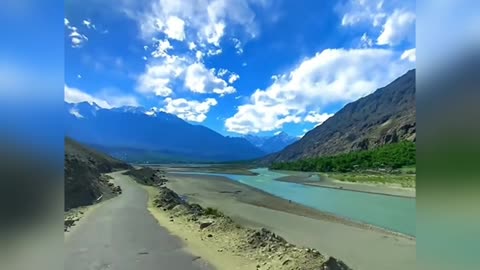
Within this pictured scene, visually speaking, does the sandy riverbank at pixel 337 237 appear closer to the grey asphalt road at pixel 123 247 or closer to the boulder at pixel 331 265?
the boulder at pixel 331 265

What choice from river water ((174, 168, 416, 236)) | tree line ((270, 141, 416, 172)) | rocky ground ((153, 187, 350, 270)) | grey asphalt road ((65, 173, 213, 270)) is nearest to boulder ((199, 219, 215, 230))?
rocky ground ((153, 187, 350, 270))

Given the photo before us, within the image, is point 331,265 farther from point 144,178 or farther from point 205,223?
point 144,178

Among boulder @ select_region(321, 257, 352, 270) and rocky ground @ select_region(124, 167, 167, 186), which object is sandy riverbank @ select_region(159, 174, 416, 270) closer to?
boulder @ select_region(321, 257, 352, 270)

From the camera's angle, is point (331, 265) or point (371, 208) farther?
point (371, 208)

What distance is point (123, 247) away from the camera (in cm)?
607

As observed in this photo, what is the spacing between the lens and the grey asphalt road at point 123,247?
5.15 meters

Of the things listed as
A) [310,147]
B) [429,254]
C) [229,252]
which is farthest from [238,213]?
[310,147]

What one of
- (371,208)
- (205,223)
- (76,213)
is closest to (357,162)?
(371,208)

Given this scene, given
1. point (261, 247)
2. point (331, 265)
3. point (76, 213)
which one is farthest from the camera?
point (76, 213)

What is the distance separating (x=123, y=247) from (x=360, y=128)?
7157 cm

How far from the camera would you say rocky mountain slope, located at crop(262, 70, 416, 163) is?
199 feet

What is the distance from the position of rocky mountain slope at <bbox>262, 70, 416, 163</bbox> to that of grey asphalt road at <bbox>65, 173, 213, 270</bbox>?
49702 millimetres

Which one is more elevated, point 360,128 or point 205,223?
point 360,128


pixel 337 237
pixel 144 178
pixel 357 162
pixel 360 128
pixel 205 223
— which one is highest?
pixel 360 128
